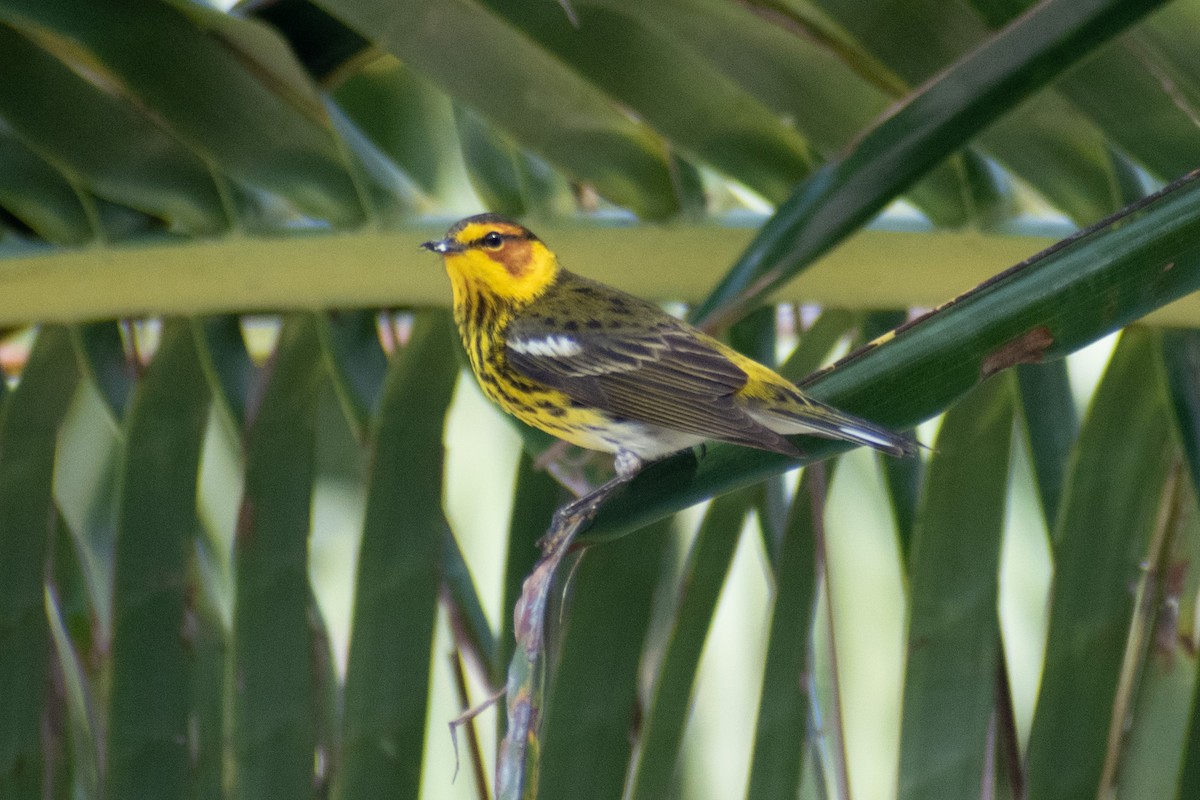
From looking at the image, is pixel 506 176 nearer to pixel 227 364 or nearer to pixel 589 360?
pixel 589 360

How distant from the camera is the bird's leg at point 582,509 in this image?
1.46 metres

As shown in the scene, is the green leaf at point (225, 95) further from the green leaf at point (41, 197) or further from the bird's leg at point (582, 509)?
the bird's leg at point (582, 509)

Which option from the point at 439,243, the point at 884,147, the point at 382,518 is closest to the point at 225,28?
the point at 439,243

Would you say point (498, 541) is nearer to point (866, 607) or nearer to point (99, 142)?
point (866, 607)

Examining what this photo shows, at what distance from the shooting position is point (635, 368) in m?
2.20

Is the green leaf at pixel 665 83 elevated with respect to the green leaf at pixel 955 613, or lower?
elevated

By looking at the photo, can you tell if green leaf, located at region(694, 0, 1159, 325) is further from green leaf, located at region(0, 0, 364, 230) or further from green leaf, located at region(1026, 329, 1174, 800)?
green leaf, located at region(0, 0, 364, 230)

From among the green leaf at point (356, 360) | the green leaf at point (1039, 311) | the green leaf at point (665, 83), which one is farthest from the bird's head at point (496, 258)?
the green leaf at point (1039, 311)

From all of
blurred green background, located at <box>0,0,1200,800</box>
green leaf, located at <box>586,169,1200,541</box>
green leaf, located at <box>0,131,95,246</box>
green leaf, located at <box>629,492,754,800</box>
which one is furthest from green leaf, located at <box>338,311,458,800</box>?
green leaf, located at <box>586,169,1200,541</box>

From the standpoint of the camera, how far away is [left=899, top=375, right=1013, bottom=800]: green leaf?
1.67 m

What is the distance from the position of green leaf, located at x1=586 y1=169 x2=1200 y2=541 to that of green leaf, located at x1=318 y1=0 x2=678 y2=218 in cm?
81

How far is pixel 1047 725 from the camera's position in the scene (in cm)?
166

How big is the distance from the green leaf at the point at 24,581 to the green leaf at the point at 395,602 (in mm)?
538

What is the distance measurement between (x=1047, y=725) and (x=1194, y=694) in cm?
18
